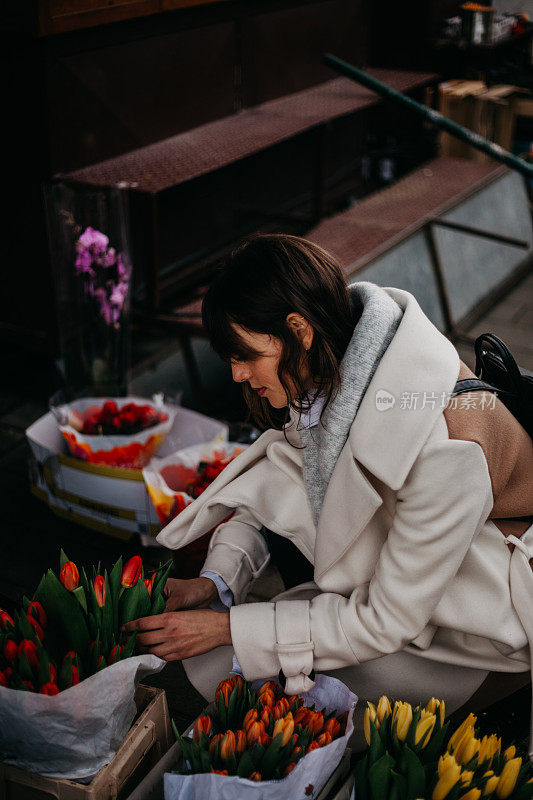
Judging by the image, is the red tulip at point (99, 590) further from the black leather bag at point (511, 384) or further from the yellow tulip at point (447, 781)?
the black leather bag at point (511, 384)

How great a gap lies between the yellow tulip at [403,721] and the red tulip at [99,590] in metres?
0.61

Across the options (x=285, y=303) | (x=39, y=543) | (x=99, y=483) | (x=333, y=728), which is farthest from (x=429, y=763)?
(x=39, y=543)

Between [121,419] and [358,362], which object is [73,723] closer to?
[358,362]

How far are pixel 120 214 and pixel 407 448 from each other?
1.94 metres

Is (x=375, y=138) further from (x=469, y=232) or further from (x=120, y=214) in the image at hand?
(x=120, y=214)

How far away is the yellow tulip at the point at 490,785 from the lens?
4.80 ft

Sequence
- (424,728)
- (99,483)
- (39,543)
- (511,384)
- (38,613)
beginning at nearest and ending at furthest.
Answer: (424,728) < (38,613) < (511,384) < (99,483) < (39,543)

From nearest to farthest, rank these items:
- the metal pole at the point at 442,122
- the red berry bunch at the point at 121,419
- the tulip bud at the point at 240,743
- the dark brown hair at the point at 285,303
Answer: the tulip bud at the point at 240,743 < the dark brown hair at the point at 285,303 < the red berry bunch at the point at 121,419 < the metal pole at the point at 442,122

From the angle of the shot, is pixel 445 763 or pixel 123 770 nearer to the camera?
pixel 445 763

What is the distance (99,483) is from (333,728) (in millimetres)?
1432

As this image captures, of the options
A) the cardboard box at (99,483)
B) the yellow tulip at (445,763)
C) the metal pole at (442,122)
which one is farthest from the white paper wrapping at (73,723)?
the metal pole at (442,122)

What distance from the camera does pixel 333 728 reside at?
1617 mm

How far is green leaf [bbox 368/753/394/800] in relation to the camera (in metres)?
1.48

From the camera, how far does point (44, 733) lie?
1.54m
